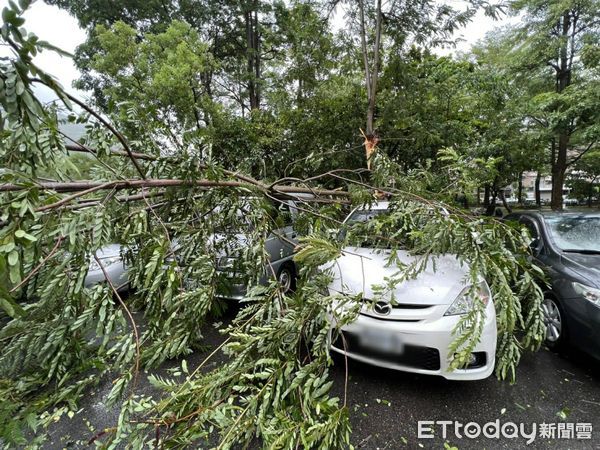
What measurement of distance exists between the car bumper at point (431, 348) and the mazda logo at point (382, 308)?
0.06m

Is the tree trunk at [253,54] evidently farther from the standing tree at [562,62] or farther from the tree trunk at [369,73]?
the standing tree at [562,62]

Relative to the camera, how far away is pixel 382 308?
210 centimetres

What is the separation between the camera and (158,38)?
6.58m

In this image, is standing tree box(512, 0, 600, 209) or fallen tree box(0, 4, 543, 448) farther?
standing tree box(512, 0, 600, 209)

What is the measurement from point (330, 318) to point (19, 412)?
1.86 m

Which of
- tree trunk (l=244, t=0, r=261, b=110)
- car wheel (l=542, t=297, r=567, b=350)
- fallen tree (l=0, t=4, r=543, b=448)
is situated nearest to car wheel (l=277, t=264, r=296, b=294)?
fallen tree (l=0, t=4, r=543, b=448)

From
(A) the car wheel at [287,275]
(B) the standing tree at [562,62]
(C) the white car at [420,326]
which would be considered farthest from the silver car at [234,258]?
(B) the standing tree at [562,62]

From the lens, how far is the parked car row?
1.97 m

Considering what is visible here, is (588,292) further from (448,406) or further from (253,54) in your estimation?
(253,54)

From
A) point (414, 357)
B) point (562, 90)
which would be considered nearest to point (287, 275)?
point (414, 357)

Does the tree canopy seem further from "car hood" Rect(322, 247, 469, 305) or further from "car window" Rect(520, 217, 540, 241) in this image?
"car window" Rect(520, 217, 540, 241)

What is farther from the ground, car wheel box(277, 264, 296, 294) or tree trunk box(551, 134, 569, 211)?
tree trunk box(551, 134, 569, 211)

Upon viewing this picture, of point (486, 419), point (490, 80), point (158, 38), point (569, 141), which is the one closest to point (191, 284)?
point (486, 419)

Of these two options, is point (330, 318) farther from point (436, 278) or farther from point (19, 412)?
point (19, 412)
